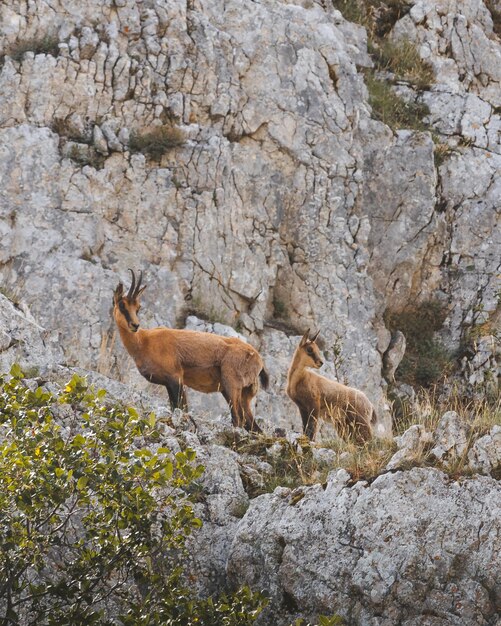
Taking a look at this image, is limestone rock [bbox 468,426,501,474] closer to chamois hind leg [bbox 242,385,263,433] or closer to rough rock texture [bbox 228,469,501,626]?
rough rock texture [bbox 228,469,501,626]

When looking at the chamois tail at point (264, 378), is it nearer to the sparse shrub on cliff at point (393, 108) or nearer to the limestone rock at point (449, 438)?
the limestone rock at point (449, 438)

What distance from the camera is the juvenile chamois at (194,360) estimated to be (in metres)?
12.4

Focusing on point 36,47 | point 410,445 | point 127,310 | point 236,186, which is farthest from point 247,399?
point 36,47

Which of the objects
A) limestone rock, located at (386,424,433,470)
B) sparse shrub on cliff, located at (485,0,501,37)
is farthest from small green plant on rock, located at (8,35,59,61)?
limestone rock, located at (386,424,433,470)

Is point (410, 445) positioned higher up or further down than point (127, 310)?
higher up

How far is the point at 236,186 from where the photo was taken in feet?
66.2

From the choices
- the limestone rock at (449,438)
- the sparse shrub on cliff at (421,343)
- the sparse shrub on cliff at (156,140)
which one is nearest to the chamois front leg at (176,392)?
the limestone rock at (449,438)

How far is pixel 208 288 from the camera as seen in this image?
19219 mm

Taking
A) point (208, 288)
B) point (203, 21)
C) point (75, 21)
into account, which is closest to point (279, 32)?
point (203, 21)

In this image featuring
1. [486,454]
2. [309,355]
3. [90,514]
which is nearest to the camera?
[90,514]

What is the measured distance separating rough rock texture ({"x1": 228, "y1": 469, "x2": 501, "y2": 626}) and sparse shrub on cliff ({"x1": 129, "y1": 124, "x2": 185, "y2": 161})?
12.2 metres

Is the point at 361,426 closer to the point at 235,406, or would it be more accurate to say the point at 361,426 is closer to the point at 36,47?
the point at 235,406

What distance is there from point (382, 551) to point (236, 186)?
1311 centimetres

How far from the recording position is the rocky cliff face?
1856cm
